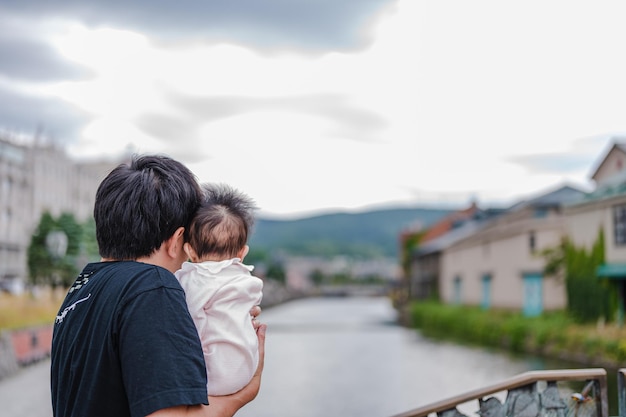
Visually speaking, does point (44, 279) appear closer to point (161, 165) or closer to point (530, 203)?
point (530, 203)

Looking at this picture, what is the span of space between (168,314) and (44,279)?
30913 millimetres

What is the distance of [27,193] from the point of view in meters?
31.8

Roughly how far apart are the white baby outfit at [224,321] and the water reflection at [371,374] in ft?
26.7

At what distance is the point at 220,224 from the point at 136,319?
490 millimetres

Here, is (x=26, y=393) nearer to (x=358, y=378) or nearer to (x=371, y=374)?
(x=358, y=378)

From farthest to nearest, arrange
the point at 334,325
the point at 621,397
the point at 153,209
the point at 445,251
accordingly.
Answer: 1. the point at 334,325
2. the point at 445,251
3. the point at 621,397
4. the point at 153,209

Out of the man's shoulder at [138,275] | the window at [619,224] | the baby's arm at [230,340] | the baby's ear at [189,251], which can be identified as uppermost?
the window at [619,224]

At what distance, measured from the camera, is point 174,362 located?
52.1 inches

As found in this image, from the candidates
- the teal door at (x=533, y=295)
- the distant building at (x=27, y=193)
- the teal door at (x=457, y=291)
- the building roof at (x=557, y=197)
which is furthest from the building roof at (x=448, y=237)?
the distant building at (x=27, y=193)

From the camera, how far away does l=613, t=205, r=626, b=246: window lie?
54.3 ft

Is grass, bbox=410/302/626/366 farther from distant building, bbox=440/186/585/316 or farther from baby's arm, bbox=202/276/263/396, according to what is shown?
baby's arm, bbox=202/276/263/396

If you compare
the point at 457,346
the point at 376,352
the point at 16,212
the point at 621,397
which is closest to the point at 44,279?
the point at 16,212

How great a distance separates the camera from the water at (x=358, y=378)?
14.1 m

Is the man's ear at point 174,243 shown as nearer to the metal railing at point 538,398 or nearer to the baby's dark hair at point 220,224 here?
the baby's dark hair at point 220,224
